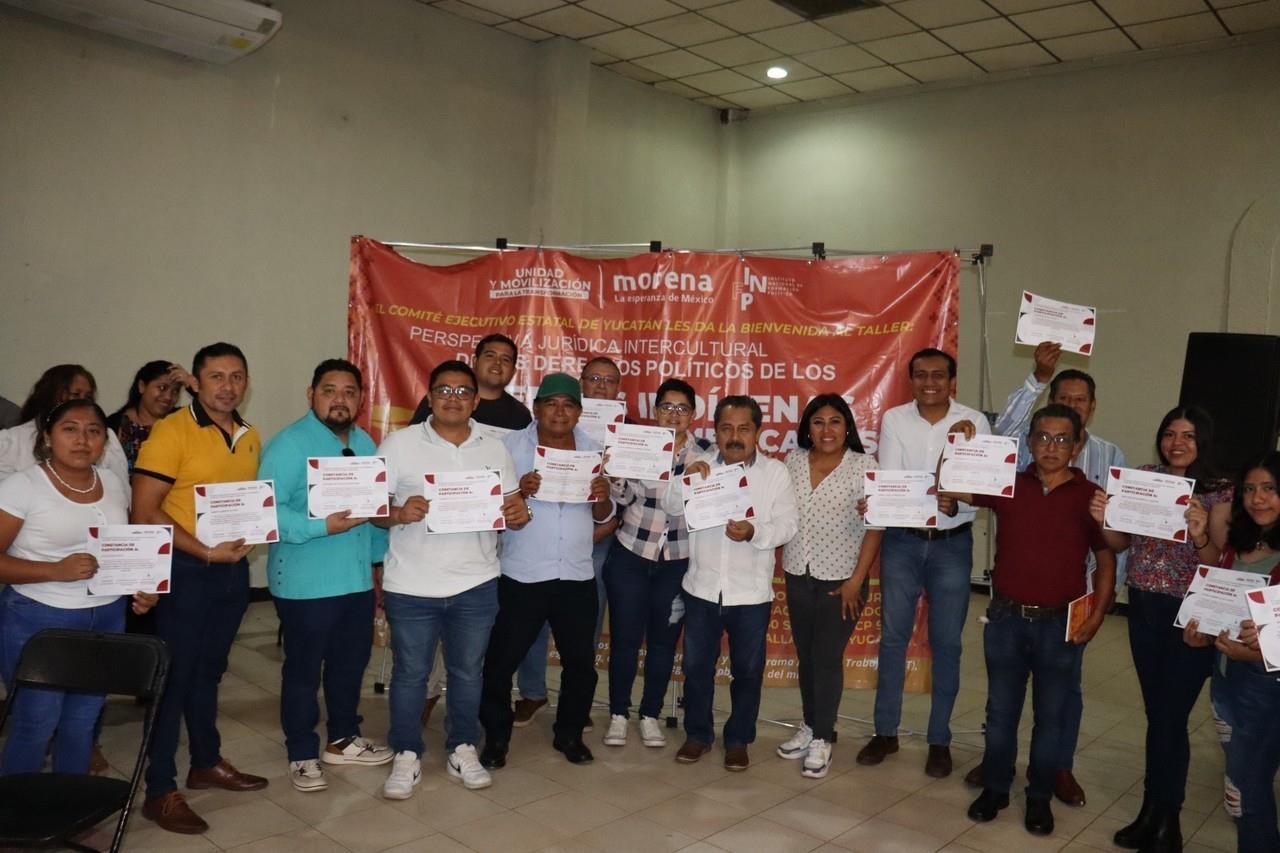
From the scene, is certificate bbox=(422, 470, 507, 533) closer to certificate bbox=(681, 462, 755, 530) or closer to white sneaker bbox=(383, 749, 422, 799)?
certificate bbox=(681, 462, 755, 530)

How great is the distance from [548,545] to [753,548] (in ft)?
2.73

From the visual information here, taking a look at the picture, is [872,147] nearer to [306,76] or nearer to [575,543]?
[306,76]

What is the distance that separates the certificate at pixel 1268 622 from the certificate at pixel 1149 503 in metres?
0.47

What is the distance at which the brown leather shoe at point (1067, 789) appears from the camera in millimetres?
3893

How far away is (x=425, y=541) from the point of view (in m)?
3.62

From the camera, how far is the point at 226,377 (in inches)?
134

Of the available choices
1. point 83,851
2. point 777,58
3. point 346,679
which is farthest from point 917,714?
point 777,58

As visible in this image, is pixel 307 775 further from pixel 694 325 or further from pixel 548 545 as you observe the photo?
pixel 694 325

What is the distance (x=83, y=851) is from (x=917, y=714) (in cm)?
378

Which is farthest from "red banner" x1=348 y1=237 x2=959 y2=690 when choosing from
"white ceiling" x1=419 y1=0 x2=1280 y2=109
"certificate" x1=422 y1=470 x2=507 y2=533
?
"white ceiling" x1=419 y1=0 x2=1280 y2=109

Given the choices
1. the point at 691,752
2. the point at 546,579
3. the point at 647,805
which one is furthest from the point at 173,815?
the point at 691,752

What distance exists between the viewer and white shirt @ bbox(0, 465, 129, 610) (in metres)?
2.96

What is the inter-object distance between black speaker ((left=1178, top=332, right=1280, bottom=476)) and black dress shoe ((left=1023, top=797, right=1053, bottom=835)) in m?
2.27

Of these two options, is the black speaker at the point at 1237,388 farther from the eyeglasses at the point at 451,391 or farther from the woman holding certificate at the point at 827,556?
the eyeglasses at the point at 451,391
